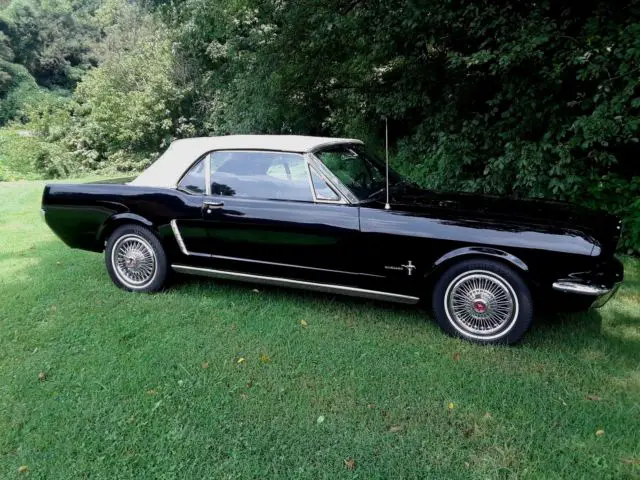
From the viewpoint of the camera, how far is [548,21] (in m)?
5.73

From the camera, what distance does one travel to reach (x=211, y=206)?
424 cm

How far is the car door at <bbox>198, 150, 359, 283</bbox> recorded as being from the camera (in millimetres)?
3877

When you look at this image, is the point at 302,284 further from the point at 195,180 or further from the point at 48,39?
the point at 48,39

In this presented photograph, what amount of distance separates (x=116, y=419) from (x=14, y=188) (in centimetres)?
1191

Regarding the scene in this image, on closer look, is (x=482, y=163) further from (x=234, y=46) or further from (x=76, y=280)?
(x=234, y=46)

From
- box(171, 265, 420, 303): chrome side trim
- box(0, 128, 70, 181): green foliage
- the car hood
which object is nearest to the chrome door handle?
box(171, 265, 420, 303): chrome side trim

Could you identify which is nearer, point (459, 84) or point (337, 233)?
point (337, 233)

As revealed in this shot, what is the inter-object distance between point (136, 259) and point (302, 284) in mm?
1702

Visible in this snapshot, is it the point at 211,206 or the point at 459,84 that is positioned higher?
the point at 459,84

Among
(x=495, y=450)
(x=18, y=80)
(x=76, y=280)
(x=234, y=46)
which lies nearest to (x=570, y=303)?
(x=495, y=450)

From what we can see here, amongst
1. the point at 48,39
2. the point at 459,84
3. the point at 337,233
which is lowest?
the point at 337,233

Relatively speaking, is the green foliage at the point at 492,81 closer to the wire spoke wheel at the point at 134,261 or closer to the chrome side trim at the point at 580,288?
the chrome side trim at the point at 580,288

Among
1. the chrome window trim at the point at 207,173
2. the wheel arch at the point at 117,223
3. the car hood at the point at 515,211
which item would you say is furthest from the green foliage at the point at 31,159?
the car hood at the point at 515,211

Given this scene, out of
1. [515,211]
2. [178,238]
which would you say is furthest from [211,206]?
[515,211]
